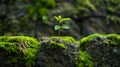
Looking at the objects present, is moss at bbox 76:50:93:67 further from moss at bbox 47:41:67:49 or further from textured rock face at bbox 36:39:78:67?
moss at bbox 47:41:67:49

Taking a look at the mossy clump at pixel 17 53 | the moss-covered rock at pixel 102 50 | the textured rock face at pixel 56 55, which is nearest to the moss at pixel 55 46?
the textured rock face at pixel 56 55

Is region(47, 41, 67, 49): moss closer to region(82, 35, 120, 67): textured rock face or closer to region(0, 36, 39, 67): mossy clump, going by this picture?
region(0, 36, 39, 67): mossy clump

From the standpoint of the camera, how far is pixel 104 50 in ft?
13.9

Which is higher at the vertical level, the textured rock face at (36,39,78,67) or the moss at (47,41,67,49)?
the moss at (47,41,67,49)

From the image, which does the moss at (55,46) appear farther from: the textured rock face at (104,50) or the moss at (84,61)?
the textured rock face at (104,50)

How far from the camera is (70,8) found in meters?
9.31

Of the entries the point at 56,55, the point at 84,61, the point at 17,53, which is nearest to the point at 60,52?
the point at 56,55

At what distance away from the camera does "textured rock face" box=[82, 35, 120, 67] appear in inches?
164

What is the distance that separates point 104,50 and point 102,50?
35 mm

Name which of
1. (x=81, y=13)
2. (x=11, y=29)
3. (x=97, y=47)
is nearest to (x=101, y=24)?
(x=81, y=13)

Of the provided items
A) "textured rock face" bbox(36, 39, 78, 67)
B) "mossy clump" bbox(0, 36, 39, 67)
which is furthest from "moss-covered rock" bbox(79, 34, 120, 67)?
"mossy clump" bbox(0, 36, 39, 67)

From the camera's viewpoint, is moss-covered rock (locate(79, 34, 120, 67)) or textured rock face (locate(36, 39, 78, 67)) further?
moss-covered rock (locate(79, 34, 120, 67))

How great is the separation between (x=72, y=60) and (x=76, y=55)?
0.42 feet

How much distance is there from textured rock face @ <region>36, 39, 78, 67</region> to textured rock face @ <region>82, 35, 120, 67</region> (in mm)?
309
